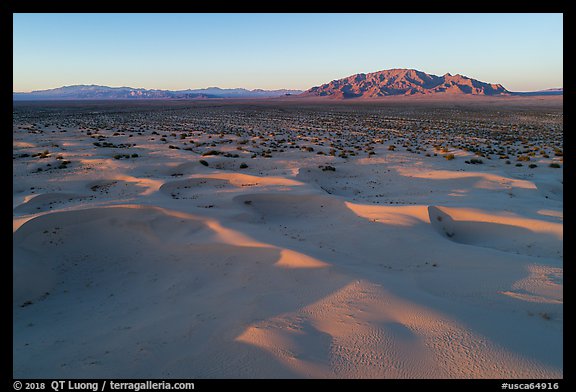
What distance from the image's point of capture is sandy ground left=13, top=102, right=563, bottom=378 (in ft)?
14.7

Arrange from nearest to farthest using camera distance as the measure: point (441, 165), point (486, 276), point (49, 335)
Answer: point (49, 335) < point (486, 276) < point (441, 165)

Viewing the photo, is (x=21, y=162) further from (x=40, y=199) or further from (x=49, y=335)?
(x=49, y=335)

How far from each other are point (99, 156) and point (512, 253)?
22.1m

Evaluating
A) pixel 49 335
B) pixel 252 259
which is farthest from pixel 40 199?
pixel 252 259

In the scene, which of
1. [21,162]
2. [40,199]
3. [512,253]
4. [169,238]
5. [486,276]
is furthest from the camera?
[21,162]

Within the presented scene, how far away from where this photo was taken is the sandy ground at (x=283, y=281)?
447 centimetres

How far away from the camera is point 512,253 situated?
28.1ft

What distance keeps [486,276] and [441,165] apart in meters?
14.8

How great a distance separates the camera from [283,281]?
6785 mm
